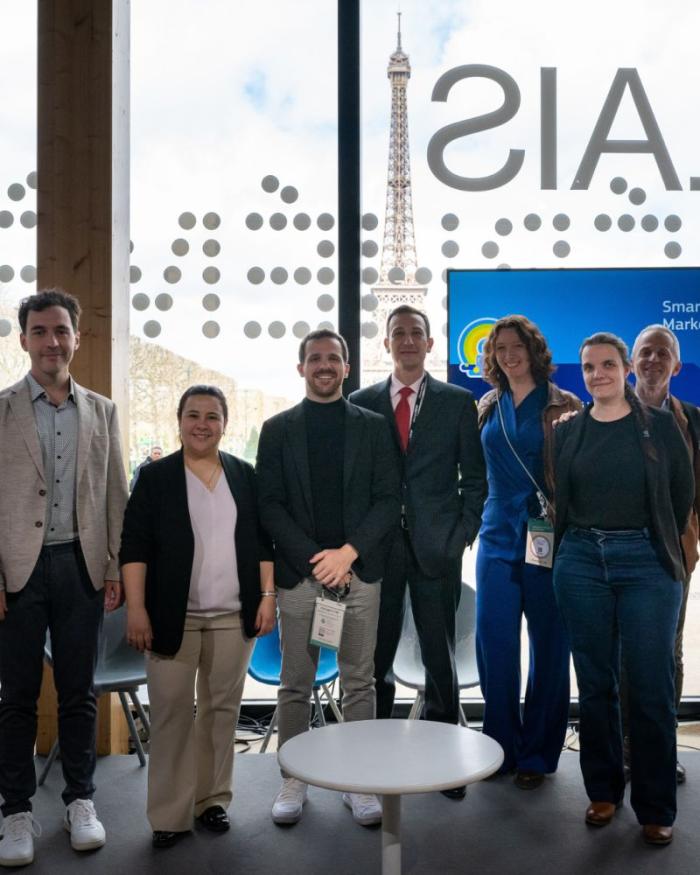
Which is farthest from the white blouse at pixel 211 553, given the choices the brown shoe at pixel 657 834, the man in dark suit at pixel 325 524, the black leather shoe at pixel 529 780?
the brown shoe at pixel 657 834

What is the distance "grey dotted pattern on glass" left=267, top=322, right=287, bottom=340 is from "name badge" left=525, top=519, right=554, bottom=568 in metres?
1.59

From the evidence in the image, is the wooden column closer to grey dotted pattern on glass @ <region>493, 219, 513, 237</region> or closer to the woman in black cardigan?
the woman in black cardigan

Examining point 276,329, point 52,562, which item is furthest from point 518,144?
point 52,562

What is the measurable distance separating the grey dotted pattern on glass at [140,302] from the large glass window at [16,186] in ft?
1.49

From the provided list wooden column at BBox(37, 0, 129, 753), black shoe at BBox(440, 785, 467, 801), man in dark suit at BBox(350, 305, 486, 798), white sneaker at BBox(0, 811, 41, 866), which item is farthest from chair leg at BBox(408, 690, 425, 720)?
white sneaker at BBox(0, 811, 41, 866)

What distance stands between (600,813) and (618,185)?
8.99 ft

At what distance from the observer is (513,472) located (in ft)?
10.2

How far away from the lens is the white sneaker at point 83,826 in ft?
8.75

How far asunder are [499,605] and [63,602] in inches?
60.2

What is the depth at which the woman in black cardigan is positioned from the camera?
2680 millimetres

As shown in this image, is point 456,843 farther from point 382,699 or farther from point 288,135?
point 288,135

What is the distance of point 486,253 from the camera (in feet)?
13.2

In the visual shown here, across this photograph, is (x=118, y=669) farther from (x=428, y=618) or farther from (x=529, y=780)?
(x=529, y=780)

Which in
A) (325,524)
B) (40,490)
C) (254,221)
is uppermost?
(254,221)
